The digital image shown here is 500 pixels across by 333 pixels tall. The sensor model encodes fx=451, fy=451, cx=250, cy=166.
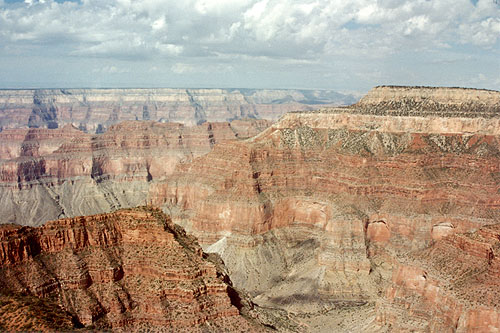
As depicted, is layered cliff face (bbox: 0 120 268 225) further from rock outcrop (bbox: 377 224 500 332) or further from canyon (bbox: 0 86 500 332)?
rock outcrop (bbox: 377 224 500 332)

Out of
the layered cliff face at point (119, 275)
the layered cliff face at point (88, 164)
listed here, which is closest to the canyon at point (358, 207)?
the layered cliff face at point (119, 275)

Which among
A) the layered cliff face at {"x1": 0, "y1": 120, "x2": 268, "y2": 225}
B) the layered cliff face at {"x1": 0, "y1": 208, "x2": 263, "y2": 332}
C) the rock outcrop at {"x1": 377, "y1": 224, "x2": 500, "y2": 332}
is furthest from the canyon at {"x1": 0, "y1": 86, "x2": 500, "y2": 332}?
the layered cliff face at {"x1": 0, "y1": 120, "x2": 268, "y2": 225}

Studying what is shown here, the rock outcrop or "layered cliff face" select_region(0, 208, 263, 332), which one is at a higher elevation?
"layered cliff face" select_region(0, 208, 263, 332)

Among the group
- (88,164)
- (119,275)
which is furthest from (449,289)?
(88,164)

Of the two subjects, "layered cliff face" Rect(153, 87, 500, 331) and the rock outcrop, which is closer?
the rock outcrop

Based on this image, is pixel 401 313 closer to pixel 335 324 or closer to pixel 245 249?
pixel 335 324

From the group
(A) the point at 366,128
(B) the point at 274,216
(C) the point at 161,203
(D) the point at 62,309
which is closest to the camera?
(D) the point at 62,309

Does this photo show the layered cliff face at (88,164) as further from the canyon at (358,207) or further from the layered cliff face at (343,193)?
the layered cliff face at (343,193)

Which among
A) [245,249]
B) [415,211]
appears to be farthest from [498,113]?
[245,249]
